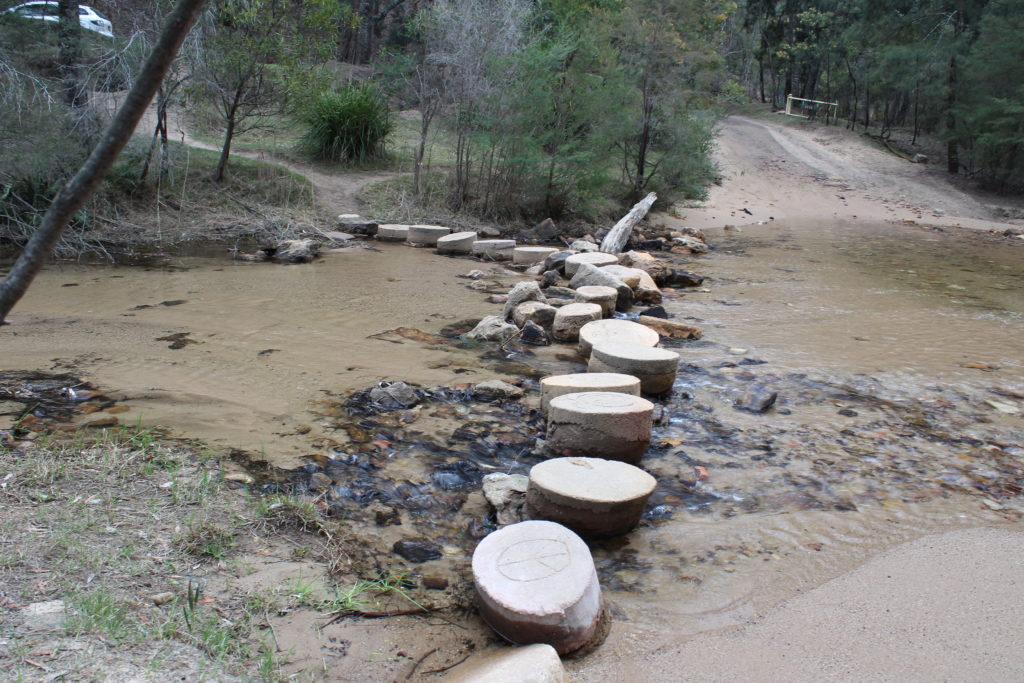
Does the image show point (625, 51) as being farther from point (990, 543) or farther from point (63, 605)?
point (63, 605)

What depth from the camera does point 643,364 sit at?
195 inches

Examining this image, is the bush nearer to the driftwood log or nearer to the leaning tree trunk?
the driftwood log

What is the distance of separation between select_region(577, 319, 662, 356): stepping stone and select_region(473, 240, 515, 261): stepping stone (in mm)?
4562

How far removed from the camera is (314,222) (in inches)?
446

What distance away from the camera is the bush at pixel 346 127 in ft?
44.7

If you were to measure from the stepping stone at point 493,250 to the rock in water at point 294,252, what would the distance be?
7.56 ft

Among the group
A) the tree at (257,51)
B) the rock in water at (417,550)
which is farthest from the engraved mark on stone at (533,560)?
the tree at (257,51)

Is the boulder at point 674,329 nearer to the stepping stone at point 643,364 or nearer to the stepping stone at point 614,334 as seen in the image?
the stepping stone at point 614,334

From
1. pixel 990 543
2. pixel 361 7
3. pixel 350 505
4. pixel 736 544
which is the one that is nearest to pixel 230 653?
pixel 350 505

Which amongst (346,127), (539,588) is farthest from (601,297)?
(346,127)

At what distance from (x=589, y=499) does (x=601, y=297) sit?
167 inches

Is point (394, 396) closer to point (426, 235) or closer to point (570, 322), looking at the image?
point (570, 322)

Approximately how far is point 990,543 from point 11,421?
4.89 metres

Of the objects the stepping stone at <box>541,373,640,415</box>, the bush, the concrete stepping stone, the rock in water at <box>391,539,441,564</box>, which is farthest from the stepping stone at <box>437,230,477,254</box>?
the concrete stepping stone
